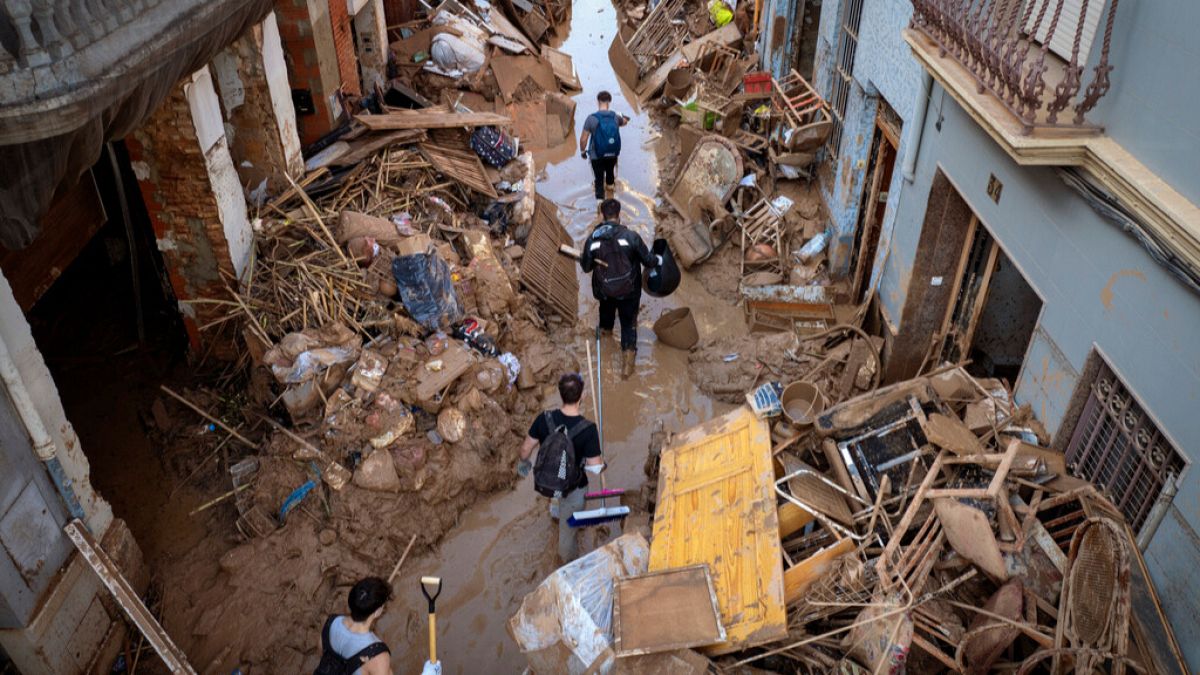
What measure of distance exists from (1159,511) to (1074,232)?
1.72 meters

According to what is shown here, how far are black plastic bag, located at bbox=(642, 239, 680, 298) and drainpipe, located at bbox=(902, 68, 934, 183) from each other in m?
2.64

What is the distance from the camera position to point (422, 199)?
9820 mm

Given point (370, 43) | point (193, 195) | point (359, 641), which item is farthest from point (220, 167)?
point (370, 43)

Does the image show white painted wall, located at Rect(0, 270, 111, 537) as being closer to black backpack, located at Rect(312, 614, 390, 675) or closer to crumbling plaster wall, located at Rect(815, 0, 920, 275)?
black backpack, located at Rect(312, 614, 390, 675)

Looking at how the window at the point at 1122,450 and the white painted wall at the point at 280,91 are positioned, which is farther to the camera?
the white painted wall at the point at 280,91

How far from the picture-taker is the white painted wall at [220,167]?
23.7 feet

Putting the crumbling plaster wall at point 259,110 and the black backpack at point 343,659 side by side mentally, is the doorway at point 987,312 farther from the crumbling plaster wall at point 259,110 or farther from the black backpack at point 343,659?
the crumbling plaster wall at point 259,110

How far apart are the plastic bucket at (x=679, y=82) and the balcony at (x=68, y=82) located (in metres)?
11.2

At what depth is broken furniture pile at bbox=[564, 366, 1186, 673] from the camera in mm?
4148

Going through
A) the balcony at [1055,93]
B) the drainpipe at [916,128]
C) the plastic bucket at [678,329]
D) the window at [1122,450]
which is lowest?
the plastic bucket at [678,329]

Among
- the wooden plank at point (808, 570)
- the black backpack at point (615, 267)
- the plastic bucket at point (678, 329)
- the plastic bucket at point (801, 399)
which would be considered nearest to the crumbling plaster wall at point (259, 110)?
the black backpack at point (615, 267)

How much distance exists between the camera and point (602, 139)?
39.0 ft

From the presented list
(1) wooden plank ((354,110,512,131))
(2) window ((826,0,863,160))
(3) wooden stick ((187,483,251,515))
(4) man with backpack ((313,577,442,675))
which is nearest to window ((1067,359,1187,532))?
(4) man with backpack ((313,577,442,675))

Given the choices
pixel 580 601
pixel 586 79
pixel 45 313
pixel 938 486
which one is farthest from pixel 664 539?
pixel 586 79
